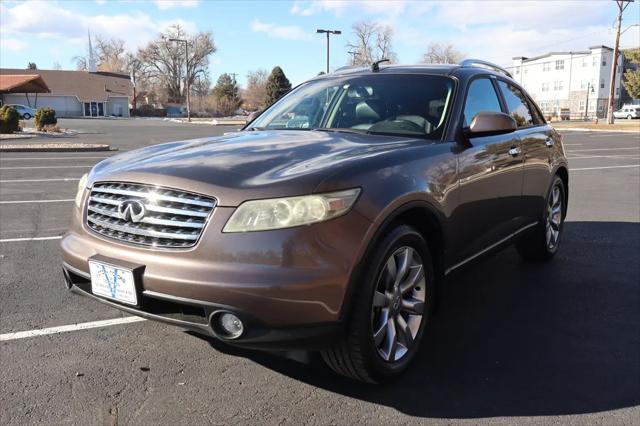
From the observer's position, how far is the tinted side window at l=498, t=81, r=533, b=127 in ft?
15.3

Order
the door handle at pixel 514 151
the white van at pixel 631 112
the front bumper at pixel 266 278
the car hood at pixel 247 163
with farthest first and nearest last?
1. the white van at pixel 631 112
2. the door handle at pixel 514 151
3. the car hood at pixel 247 163
4. the front bumper at pixel 266 278

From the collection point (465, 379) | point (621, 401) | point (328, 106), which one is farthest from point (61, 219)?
point (621, 401)

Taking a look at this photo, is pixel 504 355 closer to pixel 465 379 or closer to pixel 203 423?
pixel 465 379

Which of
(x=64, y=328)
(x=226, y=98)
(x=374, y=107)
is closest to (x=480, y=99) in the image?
(x=374, y=107)

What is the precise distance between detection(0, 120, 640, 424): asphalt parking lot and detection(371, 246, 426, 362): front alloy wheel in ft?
0.80

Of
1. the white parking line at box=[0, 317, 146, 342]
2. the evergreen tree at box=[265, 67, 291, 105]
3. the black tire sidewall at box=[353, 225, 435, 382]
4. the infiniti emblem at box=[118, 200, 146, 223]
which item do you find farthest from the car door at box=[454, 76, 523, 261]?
the evergreen tree at box=[265, 67, 291, 105]

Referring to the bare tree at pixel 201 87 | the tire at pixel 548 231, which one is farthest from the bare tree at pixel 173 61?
the tire at pixel 548 231

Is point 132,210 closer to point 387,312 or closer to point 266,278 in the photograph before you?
point 266,278

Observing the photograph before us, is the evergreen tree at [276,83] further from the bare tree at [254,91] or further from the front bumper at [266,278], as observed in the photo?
the front bumper at [266,278]

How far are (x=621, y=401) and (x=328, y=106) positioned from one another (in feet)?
8.92

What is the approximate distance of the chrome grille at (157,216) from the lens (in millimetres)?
2525

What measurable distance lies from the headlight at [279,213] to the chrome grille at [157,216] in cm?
16

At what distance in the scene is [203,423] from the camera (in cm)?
260

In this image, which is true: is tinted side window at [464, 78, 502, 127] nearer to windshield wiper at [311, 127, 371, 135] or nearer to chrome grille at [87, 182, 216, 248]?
windshield wiper at [311, 127, 371, 135]
